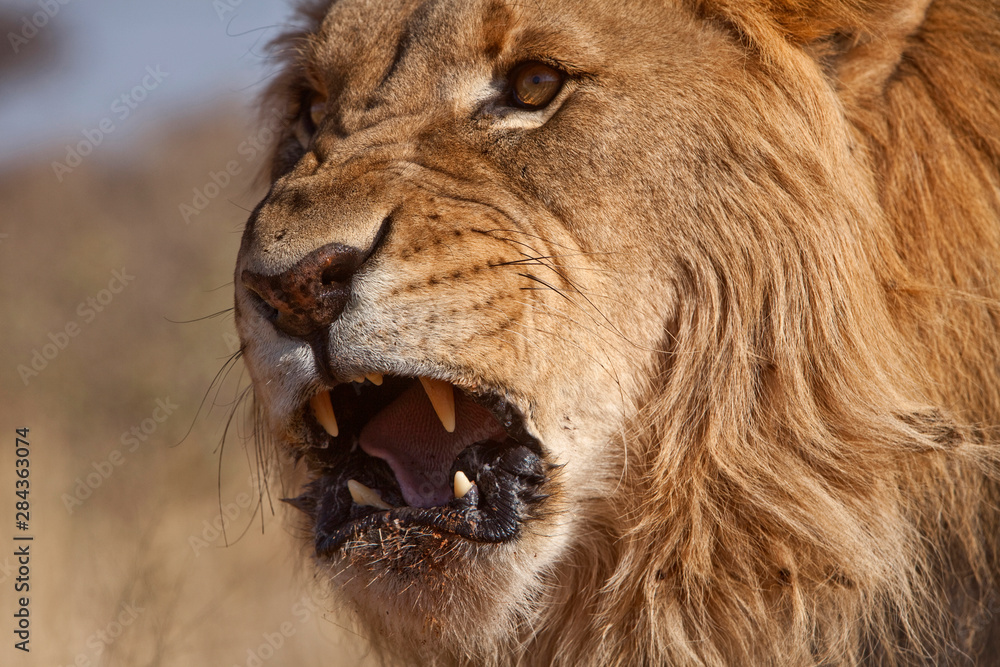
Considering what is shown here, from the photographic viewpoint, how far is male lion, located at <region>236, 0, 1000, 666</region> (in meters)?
2.10

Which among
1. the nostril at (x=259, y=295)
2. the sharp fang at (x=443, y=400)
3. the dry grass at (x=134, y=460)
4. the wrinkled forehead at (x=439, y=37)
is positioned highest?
the wrinkled forehead at (x=439, y=37)

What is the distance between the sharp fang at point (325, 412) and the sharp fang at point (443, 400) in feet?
0.80

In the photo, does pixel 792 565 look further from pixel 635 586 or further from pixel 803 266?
pixel 803 266

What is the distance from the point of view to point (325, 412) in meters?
2.16

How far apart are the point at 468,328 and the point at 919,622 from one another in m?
1.30

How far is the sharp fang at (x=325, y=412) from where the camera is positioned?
2.12 m

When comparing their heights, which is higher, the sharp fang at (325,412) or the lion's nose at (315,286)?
the lion's nose at (315,286)

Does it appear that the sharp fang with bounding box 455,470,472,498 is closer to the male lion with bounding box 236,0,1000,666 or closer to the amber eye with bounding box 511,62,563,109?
the male lion with bounding box 236,0,1000,666
